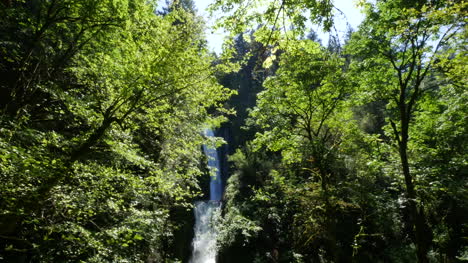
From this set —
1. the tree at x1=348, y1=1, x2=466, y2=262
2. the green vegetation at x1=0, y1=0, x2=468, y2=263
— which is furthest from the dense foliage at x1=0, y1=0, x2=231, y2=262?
the tree at x1=348, y1=1, x2=466, y2=262

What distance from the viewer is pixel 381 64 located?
8352mm

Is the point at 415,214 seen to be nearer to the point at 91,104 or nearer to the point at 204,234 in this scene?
the point at 91,104

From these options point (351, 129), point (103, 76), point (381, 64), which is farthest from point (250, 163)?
point (103, 76)

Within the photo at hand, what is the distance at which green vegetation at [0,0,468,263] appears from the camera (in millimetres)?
4734

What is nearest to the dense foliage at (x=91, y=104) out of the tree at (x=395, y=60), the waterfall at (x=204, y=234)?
the tree at (x=395, y=60)

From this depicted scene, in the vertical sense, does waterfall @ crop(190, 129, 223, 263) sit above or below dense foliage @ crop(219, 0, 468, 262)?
below

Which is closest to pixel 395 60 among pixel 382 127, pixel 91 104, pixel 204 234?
pixel 382 127

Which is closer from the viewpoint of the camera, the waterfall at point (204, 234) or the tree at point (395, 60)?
the tree at point (395, 60)

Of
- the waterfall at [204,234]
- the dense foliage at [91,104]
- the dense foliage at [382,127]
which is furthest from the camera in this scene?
the waterfall at [204,234]

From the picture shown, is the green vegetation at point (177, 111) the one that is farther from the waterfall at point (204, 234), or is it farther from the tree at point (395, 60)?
the waterfall at point (204, 234)

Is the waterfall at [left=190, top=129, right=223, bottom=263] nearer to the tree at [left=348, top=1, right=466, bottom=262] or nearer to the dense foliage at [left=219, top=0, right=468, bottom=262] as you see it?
the dense foliage at [left=219, top=0, right=468, bottom=262]

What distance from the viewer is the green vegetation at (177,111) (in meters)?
4.73

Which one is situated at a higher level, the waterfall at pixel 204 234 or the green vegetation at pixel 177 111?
the green vegetation at pixel 177 111

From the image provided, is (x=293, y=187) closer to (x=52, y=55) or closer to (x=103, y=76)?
(x=103, y=76)
